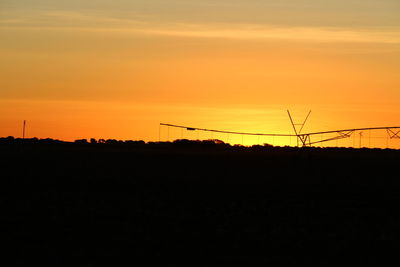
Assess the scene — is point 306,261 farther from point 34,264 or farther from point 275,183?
point 275,183

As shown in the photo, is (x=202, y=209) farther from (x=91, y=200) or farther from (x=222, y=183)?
(x=222, y=183)

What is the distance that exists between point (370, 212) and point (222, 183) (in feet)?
57.0

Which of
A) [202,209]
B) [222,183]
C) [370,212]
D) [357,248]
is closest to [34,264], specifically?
[357,248]

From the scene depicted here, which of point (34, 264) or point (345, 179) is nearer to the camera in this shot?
point (34, 264)

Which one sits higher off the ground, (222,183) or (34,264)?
(222,183)

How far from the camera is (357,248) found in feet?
90.6

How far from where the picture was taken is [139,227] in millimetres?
31172

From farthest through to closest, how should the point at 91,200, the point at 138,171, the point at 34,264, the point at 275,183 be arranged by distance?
the point at 138,171 < the point at 275,183 < the point at 91,200 < the point at 34,264

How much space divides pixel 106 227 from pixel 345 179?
33.3 m

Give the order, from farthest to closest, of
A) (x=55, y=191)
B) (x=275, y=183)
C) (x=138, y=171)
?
1. (x=138, y=171)
2. (x=275, y=183)
3. (x=55, y=191)

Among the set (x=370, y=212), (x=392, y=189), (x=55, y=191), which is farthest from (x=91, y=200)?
(x=392, y=189)

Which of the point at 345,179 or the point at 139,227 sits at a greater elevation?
the point at 345,179

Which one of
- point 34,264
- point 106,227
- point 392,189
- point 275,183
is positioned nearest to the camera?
point 34,264

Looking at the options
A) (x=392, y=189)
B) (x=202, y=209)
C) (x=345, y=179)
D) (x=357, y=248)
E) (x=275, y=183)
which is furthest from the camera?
(x=345, y=179)
